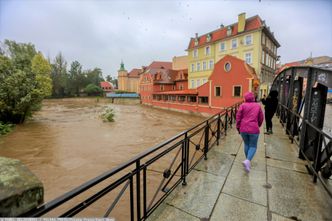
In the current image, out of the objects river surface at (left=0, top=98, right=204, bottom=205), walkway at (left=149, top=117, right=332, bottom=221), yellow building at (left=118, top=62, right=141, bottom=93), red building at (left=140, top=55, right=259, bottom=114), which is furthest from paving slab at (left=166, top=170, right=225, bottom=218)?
yellow building at (left=118, top=62, right=141, bottom=93)

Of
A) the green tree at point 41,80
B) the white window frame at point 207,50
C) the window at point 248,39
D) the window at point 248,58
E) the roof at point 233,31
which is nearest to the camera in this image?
the green tree at point 41,80

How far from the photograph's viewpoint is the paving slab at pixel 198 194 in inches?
87.4

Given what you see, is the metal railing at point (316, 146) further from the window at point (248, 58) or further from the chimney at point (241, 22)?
the chimney at point (241, 22)

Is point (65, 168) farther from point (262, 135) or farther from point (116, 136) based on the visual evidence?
point (262, 135)

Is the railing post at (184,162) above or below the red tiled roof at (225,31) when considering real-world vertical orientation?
below

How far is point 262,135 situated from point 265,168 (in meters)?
2.71

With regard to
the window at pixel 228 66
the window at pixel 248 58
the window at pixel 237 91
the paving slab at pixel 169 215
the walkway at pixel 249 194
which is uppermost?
the window at pixel 248 58

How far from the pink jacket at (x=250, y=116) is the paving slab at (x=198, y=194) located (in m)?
1.14

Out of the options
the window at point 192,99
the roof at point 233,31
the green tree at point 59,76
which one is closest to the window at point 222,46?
the roof at point 233,31

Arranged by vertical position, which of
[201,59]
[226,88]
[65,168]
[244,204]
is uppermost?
[201,59]

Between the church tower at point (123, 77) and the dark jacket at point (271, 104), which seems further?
the church tower at point (123, 77)

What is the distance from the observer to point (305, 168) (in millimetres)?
3273

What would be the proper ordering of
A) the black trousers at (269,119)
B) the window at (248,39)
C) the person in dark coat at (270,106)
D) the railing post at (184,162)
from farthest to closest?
1. the window at (248,39)
2. the black trousers at (269,119)
3. the person in dark coat at (270,106)
4. the railing post at (184,162)

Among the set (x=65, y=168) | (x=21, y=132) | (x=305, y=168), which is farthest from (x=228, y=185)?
(x=21, y=132)
